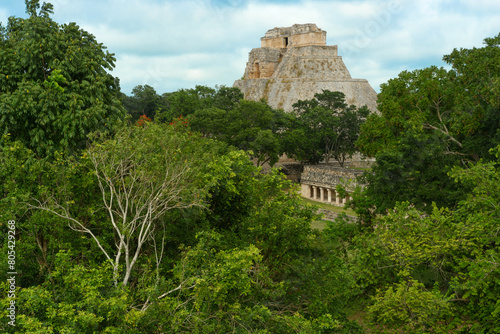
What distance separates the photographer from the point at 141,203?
35.0 ft

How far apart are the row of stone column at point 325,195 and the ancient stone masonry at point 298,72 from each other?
21.7 metres

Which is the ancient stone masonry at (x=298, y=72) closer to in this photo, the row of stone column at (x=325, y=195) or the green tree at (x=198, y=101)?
the green tree at (x=198, y=101)

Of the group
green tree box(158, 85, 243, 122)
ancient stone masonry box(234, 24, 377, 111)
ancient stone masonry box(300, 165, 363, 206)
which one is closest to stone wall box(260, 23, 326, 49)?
ancient stone masonry box(234, 24, 377, 111)

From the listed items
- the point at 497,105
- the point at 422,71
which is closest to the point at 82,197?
the point at 497,105

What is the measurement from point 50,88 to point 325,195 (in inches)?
1102

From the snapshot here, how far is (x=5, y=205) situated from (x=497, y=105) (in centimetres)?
1489

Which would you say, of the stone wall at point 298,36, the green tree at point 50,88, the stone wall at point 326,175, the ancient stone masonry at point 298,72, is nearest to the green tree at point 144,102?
the ancient stone masonry at point 298,72

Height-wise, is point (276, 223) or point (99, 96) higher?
point (99, 96)

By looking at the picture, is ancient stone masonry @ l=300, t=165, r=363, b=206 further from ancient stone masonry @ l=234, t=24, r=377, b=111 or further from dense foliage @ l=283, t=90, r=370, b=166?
ancient stone masonry @ l=234, t=24, r=377, b=111

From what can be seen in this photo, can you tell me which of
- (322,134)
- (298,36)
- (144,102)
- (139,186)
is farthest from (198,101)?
(139,186)

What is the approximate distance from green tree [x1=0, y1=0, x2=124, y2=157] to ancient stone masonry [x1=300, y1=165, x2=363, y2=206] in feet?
77.7

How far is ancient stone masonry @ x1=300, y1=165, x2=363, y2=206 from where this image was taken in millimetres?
35812

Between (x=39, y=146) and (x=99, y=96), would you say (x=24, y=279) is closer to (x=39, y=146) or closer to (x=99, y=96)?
(x=39, y=146)

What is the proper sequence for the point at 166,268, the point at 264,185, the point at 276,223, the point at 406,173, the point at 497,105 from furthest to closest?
the point at 406,173
the point at 497,105
the point at 264,185
the point at 276,223
the point at 166,268
